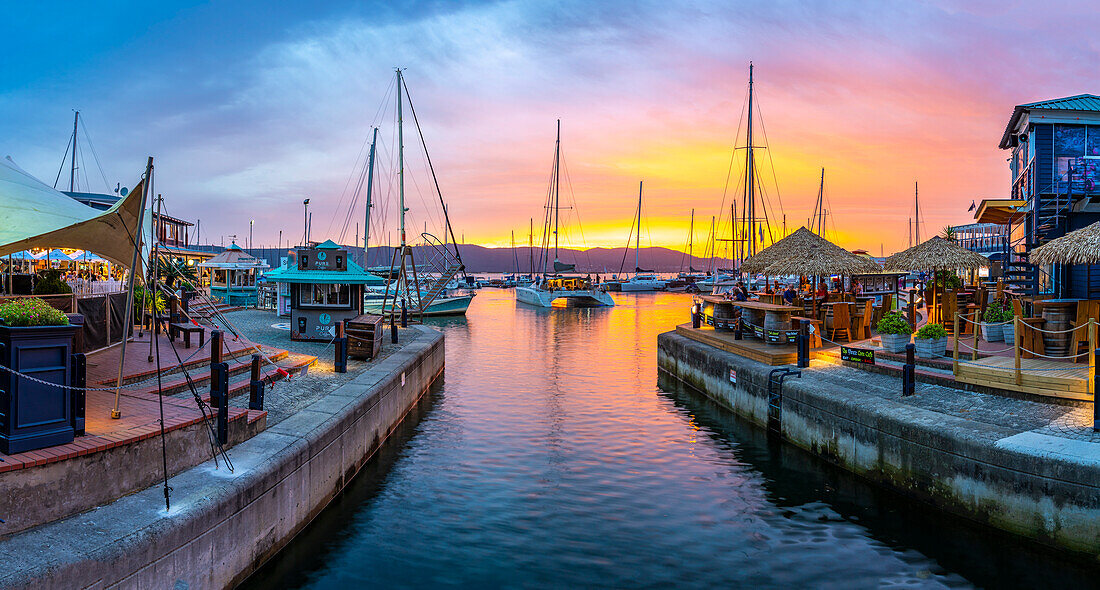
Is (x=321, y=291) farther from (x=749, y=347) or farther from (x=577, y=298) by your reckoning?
(x=577, y=298)

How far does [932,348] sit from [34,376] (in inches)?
626

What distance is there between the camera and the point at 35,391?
650 centimetres

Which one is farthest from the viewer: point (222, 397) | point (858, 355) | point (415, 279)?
point (415, 279)

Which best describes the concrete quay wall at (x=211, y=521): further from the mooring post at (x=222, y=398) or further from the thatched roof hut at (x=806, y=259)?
the thatched roof hut at (x=806, y=259)

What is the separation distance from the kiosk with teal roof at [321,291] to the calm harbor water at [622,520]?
22.0 feet

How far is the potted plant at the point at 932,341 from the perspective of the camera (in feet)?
47.4

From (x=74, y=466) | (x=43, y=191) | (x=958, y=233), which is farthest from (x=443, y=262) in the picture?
(x=958, y=233)

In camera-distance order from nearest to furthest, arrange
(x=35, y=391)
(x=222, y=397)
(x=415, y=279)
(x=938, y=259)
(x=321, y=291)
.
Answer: (x=35, y=391), (x=222, y=397), (x=938, y=259), (x=321, y=291), (x=415, y=279)

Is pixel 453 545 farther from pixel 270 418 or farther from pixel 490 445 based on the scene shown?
pixel 490 445

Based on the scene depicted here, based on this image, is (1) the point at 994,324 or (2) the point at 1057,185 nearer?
(1) the point at 994,324

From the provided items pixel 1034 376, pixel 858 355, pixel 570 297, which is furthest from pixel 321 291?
pixel 570 297

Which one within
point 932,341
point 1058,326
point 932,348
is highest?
point 1058,326

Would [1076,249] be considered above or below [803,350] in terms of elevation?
above

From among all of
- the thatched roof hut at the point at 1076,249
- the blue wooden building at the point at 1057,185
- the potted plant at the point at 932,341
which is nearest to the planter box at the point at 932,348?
the potted plant at the point at 932,341
